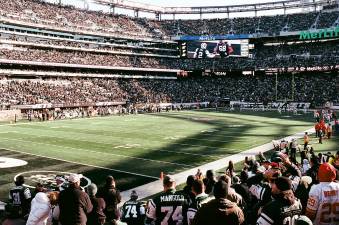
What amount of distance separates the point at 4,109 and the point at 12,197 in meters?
39.8

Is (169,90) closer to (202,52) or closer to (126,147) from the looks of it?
(202,52)

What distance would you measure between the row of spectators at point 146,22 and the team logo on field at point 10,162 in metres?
45.3

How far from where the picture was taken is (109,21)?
82.8 metres

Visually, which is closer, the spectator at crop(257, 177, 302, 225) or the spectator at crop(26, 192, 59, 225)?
the spectator at crop(257, 177, 302, 225)

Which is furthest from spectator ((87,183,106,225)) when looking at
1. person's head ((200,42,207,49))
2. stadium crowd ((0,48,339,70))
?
person's head ((200,42,207,49))

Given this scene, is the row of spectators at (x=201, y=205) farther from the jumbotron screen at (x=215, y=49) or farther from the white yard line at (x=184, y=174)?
the jumbotron screen at (x=215, y=49)

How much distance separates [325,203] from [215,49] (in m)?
68.1

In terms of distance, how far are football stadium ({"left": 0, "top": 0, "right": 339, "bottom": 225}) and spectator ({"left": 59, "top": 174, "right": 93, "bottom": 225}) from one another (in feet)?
0.06

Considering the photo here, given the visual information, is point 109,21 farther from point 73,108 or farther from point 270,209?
point 270,209

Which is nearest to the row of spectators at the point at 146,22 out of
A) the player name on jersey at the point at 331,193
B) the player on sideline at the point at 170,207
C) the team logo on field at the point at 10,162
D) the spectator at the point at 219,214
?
the team logo on field at the point at 10,162

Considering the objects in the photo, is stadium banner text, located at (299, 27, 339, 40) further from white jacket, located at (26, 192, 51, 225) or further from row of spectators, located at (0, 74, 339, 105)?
white jacket, located at (26, 192, 51, 225)

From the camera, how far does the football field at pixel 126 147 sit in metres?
18.4

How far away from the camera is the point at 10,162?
2002cm

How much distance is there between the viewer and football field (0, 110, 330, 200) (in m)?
18.4
